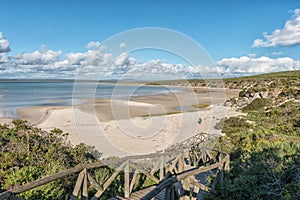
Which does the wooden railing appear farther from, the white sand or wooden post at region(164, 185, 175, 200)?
the white sand

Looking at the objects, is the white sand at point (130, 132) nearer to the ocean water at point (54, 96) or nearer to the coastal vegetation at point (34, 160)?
the ocean water at point (54, 96)

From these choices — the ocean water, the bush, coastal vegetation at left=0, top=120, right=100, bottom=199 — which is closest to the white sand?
the ocean water

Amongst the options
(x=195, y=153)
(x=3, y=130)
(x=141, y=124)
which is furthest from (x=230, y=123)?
(x=3, y=130)

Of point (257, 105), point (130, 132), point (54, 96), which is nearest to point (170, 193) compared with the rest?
point (130, 132)

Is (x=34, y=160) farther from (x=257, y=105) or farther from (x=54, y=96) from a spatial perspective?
(x=54, y=96)

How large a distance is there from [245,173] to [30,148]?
5172mm

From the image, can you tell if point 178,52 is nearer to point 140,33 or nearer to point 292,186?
point 140,33

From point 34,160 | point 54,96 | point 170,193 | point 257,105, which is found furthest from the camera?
point 54,96

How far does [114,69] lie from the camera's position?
26.2ft

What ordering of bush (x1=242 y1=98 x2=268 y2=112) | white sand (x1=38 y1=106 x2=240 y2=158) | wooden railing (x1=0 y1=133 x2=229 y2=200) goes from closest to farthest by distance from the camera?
wooden railing (x1=0 y1=133 x2=229 y2=200), white sand (x1=38 y1=106 x2=240 y2=158), bush (x1=242 y1=98 x2=268 y2=112)

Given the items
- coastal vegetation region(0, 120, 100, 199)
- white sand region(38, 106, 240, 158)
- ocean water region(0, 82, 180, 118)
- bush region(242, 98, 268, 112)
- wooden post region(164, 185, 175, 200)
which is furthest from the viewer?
ocean water region(0, 82, 180, 118)

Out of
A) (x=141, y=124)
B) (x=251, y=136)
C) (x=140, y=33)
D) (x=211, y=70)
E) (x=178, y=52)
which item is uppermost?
(x=140, y=33)

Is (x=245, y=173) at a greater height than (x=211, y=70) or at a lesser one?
lesser

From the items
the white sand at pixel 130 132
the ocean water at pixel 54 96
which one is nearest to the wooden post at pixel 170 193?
the white sand at pixel 130 132
